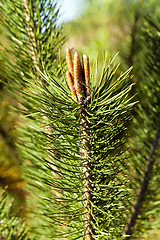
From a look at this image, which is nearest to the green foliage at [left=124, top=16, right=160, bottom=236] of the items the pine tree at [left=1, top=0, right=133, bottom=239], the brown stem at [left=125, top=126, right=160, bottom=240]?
the brown stem at [left=125, top=126, right=160, bottom=240]

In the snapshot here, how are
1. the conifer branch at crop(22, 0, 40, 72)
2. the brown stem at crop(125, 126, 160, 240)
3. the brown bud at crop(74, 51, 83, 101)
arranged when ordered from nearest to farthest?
the brown bud at crop(74, 51, 83, 101), the conifer branch at crop(22, 0, 40, 72), the brown stem at crop(125, 126, 160, 240)

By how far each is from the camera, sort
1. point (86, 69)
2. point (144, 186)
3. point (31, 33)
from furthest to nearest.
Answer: point (144, 186) → point (31, 33) → point (86, 69)

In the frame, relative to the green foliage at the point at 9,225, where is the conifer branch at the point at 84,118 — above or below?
above

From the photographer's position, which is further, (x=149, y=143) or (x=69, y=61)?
(x=149, y=143)

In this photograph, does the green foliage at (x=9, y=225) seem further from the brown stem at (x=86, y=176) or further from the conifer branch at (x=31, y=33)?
the conifer branch at (x=31, y=33)

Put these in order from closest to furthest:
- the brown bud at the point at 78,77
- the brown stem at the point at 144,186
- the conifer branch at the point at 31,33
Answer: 1. the brown bud at the point at 78,77
2. the conifer branch at the point at 31,33
3. the brown stem at the point at 144,186

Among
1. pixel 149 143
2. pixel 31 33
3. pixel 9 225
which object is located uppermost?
pixel 31 33

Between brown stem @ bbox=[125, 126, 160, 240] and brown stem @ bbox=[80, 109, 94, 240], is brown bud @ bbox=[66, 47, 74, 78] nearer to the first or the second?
brown stem @ bbox=[80, 109, 94, 240]

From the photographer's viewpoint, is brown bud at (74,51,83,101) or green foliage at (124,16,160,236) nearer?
brown bud at (74,51,83,101)

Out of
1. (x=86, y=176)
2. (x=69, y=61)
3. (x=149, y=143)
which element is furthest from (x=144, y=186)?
(x=69, y=61)

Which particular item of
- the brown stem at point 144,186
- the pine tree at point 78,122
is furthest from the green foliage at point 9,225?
the brown stem at point 144,186

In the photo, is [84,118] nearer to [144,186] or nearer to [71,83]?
[71,83]

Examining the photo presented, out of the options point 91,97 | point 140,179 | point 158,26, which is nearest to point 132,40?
point 158,26
